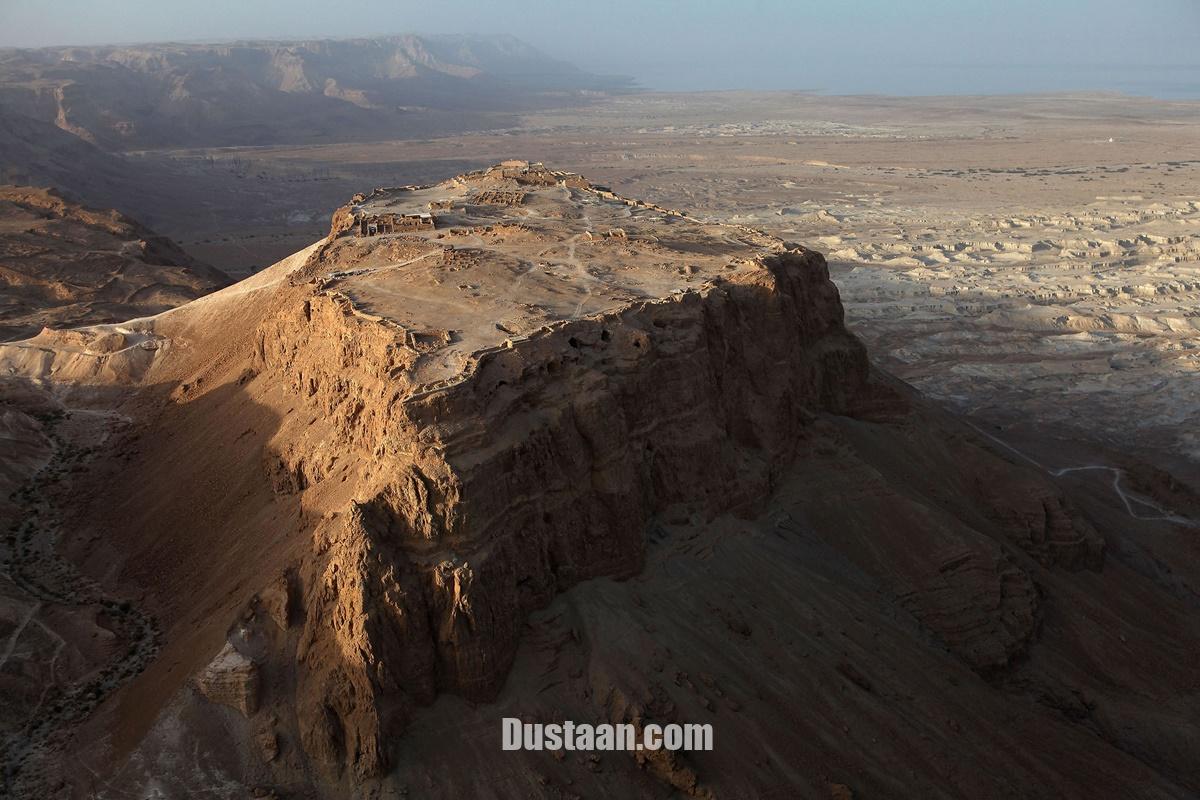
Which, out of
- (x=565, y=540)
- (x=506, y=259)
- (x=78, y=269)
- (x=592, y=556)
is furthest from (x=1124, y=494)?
(x=78, y=269)

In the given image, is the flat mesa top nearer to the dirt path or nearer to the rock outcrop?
the rock outcrop

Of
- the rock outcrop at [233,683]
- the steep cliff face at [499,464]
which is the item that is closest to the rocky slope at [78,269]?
the steep cliff face at [499,464]

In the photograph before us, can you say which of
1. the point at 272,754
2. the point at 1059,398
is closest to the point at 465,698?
the point at 272,754

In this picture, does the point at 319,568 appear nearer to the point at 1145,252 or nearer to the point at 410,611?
the point at 410,611

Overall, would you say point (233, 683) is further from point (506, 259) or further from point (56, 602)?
A: point (506, 259)

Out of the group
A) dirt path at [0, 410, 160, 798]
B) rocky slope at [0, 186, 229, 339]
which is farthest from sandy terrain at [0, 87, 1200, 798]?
rocky slope at [0, 186, 229, 339]

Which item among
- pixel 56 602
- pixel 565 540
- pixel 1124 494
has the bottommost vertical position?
pixel 1124 494

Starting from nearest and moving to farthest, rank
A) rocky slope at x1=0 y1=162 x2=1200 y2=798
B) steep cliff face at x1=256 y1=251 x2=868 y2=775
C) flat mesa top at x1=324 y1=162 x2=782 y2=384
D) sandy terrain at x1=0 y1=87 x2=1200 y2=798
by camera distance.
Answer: steep cliff face at x1=256 y1=251 x2=868 y2=775 < rocky slope at x1=0 y1=162 x2=1200 y2=798 < sandy terrain at x1=0 y1=87 x2=1200 y2=798 < flat mesa top at x1=324 y1=162 x2=782 y2=384
